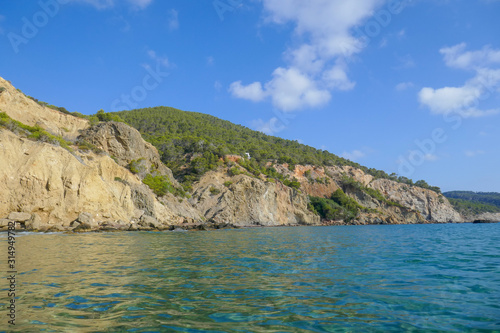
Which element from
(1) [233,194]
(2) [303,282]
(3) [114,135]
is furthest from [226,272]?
(1) [233,194]

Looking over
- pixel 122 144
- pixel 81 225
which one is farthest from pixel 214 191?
pixel 81 225

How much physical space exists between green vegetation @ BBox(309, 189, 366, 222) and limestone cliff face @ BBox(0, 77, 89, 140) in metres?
65.5

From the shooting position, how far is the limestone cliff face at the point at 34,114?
152 ft

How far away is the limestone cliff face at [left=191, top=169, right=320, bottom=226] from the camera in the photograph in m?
70.0

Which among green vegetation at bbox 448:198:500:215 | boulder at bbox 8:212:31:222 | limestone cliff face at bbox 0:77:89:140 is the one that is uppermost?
limestone cliff face at bbox 0:77:89:140

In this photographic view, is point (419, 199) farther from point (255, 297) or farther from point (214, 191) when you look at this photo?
point (255, 297)

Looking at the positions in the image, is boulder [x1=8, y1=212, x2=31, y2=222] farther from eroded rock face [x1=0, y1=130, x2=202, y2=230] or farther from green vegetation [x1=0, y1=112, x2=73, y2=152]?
green vegetation [x1=0, y1=112, x2=73, y2=152]

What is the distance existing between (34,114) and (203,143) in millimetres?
41422

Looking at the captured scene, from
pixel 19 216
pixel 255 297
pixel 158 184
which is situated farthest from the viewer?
pixel 158 184

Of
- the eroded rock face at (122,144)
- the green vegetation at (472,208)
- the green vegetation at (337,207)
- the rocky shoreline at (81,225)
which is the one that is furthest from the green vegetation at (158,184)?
the green vegetation at (472,208)

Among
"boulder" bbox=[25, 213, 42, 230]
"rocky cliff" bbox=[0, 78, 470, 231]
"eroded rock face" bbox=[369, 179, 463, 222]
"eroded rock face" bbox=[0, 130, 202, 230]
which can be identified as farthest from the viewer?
"eroded rock face" bbox=[369, 179, 463, 222]

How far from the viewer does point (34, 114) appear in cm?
4947

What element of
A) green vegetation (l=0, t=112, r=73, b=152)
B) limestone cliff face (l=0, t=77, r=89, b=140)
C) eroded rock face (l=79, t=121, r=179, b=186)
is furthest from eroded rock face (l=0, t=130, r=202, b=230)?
limestone cliff face (l=0, t=77, r=89, b=140)

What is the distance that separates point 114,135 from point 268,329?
58.8 metres
